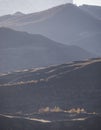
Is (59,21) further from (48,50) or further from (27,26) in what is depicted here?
(48,50)

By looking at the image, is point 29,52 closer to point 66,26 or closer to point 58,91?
point 58,91

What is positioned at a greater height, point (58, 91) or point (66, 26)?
point (66, 26)

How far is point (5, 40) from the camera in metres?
132

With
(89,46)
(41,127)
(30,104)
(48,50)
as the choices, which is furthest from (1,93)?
(89,46)

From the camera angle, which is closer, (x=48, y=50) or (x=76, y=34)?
(x=48, y=50)

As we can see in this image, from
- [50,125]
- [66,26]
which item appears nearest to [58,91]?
[50,125]

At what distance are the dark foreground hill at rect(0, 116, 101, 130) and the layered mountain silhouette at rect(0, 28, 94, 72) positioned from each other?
77832mm

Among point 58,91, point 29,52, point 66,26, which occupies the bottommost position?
point 58,91

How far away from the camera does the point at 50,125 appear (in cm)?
3475

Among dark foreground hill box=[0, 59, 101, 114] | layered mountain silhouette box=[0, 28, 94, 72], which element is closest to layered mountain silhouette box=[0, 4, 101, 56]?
layered mountain silhouette box=[0, 28, 94, 72]

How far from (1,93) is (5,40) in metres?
68.7

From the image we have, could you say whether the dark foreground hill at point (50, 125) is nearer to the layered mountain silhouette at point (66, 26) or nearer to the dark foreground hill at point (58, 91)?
the dark foreground hill at point (58, 91)

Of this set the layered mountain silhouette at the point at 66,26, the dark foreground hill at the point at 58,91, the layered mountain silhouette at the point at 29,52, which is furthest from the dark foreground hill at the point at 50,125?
the layered mountain silhouette at the point at 66,26

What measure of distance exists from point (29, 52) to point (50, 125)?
90019 mm
